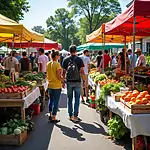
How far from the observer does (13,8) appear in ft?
60.3

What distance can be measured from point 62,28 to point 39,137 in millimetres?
73869

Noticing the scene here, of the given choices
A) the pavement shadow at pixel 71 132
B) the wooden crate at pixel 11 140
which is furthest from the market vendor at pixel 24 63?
the wooden crate at pixel 11 140

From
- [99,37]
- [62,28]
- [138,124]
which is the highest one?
[62,28]

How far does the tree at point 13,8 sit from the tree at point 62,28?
56276 mm

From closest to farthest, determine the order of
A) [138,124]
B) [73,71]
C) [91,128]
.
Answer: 1. [138,124]
2. [91,128]
3. [73,71]

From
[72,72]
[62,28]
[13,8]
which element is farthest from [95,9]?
[72,72]

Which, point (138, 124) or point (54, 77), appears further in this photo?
point (54, 77)

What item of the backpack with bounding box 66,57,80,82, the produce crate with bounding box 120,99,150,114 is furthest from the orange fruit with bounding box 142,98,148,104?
the backpack with bounding box 66,57,80,82

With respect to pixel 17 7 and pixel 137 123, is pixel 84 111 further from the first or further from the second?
pixel 17 7

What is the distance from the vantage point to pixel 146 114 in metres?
4.55

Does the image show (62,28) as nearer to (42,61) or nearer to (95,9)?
(95,9)

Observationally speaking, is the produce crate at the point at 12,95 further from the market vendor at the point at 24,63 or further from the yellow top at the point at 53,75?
the market vendor at the point at 24,63

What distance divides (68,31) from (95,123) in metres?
73.5

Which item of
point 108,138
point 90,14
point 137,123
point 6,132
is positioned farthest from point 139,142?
point 90,14
